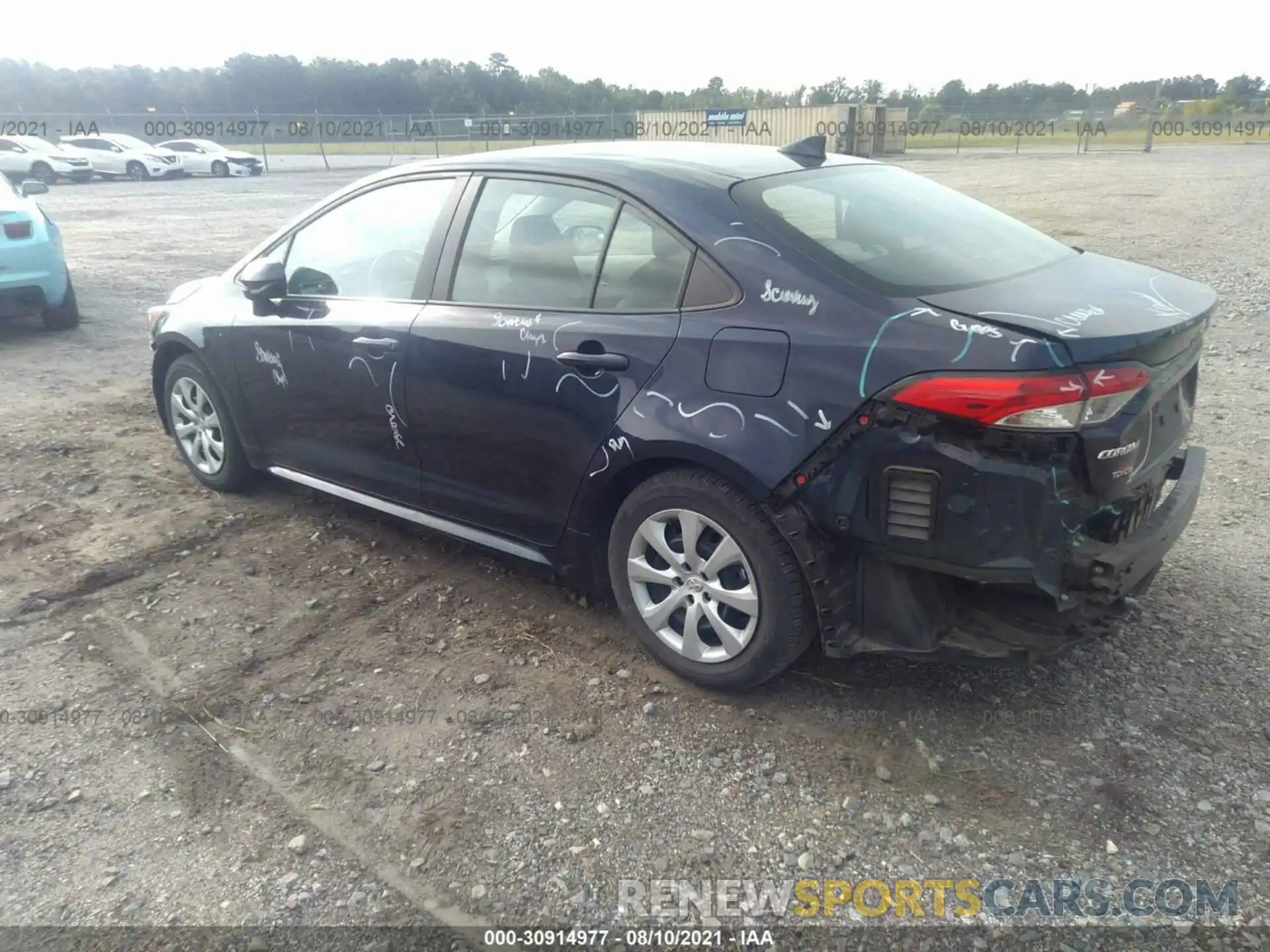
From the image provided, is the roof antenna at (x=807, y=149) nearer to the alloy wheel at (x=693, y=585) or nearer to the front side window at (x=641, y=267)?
the front side window at (x=641, y=267)

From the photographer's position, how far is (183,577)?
13.3 ft

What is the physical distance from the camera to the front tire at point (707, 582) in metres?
2.88

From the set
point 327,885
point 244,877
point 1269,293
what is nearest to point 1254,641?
point 327,885

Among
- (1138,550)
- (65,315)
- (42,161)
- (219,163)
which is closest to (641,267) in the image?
(1138,550)

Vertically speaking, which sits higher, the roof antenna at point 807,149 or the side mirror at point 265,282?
the roof antenna at point 807,149

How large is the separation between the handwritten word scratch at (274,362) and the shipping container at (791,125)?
33.3m

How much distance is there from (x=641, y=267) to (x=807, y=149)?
1.05m

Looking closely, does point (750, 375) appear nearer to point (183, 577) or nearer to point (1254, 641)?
point (1254, 641)

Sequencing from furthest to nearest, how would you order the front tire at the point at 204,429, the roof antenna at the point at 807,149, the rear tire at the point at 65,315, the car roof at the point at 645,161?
the rear tire at the point at 65,315 < the front tire at the point at 204,429 < the roof antenna at the point at 807,149 < the car roof at the point at 645,161

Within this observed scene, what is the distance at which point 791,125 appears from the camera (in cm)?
3800

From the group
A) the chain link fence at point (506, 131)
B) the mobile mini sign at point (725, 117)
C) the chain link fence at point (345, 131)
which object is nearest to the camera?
the chain link fence at point (345, 131)

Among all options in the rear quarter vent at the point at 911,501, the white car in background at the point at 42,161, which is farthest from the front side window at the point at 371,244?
the white car in background at the point at 42,161

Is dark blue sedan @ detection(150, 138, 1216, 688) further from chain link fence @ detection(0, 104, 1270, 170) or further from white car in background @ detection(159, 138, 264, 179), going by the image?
chain link fence @ detection(0, 104, 1270, 170)

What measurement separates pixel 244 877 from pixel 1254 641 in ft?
11.1
